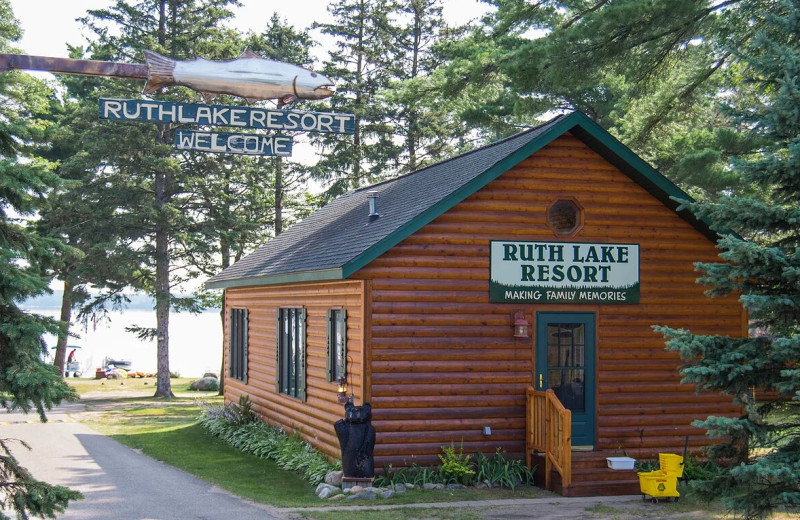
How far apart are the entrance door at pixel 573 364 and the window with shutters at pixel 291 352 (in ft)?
15.1

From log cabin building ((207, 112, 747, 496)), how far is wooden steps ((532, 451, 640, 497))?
0.03 metres

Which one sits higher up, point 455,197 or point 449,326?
point 455,197

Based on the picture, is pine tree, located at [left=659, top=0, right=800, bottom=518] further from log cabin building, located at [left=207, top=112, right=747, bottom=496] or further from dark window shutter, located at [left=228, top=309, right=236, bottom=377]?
dark window shutter, located at [left=228, top=309, right=236, bottom=377]

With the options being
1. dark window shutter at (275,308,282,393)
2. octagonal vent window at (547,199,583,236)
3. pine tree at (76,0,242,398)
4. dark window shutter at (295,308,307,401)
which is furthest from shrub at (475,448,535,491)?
pine tree at (76,0,242,398)

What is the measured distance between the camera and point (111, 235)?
32.1 m

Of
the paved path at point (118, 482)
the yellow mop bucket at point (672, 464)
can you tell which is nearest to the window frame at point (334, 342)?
the paved path at point (118, 482)

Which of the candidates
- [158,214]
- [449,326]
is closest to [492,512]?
[449,326]

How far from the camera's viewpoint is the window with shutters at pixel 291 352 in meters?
16.9

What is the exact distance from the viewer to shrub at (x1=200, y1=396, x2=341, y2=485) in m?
15.0

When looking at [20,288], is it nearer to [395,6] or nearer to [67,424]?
[67,424]

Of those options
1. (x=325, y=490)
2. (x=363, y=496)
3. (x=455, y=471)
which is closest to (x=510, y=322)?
(x=455, y=471)

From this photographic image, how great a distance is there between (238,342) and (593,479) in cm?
1105

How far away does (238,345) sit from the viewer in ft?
73.0

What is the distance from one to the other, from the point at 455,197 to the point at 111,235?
2120 centimetres
